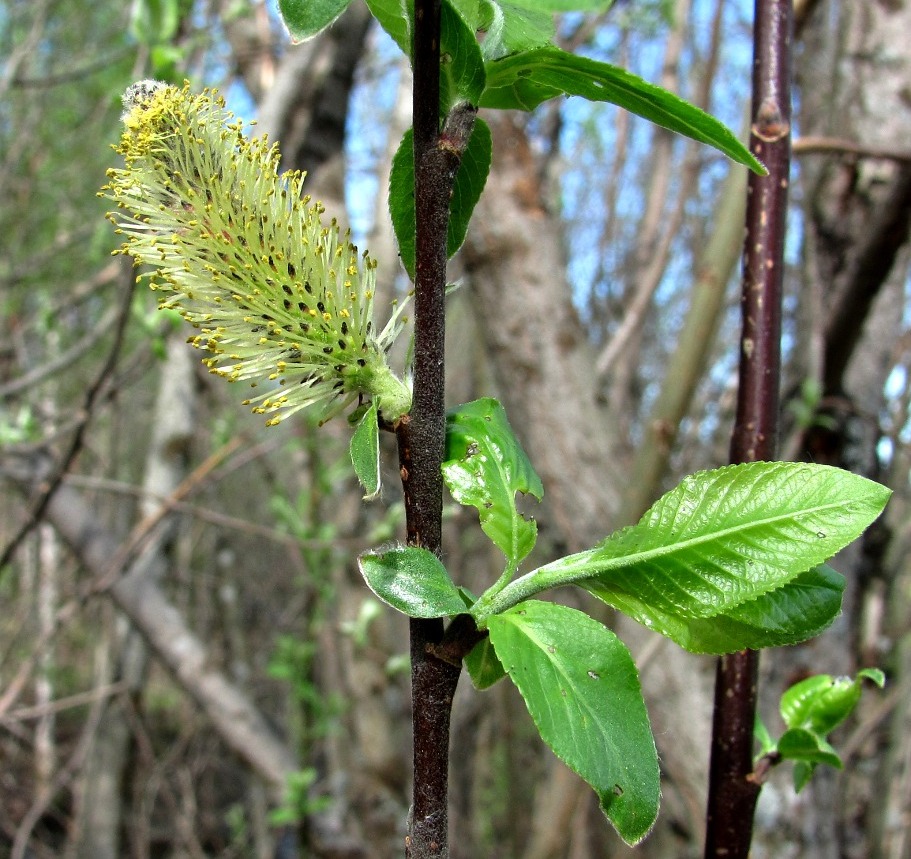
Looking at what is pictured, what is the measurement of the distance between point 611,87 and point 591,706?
30cm

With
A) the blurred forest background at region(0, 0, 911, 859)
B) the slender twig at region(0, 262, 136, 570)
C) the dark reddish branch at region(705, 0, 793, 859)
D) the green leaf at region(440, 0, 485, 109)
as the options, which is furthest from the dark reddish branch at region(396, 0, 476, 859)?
the slender twig at region(0, 262, 136, 570)

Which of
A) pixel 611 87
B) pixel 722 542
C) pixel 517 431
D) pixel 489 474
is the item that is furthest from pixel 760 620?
pixel 517 431

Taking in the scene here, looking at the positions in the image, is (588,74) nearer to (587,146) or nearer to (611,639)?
(611,639)

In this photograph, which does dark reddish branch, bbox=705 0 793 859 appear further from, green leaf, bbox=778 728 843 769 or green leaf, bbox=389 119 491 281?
green leaf, bbox=389 119 491 281

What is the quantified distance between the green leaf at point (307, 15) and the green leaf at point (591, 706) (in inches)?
11.5

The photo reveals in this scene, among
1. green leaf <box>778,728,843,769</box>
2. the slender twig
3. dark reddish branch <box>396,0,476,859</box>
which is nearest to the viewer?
dark reddish branch <box>396,0,476,859</box>

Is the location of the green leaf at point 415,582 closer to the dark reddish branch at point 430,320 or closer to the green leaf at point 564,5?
the dark reddish branch at point 430,320

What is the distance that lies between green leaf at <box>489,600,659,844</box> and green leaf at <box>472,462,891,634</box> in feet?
0.09

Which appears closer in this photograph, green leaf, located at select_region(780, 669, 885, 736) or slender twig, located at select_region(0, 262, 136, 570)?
green leaf, located at select_region(780, 669, 885, 736)

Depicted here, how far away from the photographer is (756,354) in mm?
647

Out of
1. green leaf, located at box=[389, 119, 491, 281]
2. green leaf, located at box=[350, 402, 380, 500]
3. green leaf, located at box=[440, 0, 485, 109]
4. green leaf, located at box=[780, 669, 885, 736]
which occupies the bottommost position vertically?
green leaf, located at box=[780, 669, 885, 736]

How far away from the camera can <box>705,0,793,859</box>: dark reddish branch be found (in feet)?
1.99

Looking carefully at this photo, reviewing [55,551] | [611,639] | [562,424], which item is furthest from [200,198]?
[55,551]

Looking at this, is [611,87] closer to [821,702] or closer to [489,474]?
[489,474]
